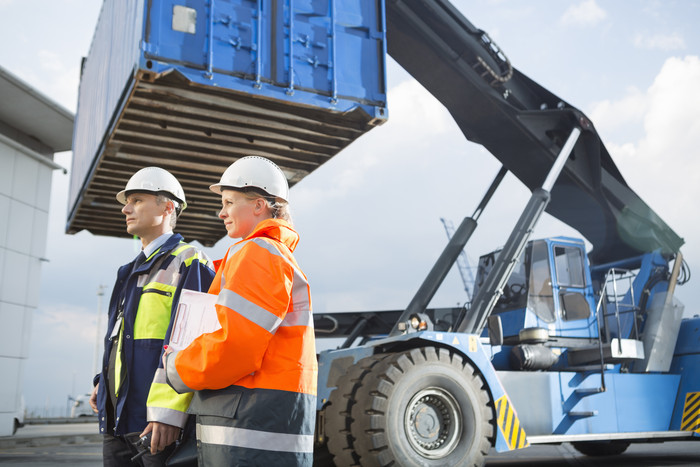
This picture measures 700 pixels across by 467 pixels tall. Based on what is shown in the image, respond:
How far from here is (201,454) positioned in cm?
208

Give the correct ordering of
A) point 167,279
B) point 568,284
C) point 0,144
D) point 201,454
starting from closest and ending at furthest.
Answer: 1. point 201,454
2. point 167,279
3. point 568,284
4. point 0,144

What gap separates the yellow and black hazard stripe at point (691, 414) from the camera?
7.11 m

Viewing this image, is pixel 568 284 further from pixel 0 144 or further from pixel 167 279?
pixel 0 144

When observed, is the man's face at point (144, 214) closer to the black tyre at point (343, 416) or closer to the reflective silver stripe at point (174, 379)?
the reflective silver stripe at point (174, 379)

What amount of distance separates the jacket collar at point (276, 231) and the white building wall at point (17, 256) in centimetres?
1372

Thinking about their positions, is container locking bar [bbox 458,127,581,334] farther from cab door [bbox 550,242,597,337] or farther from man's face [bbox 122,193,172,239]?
man's face [bbox 122,193,172,239]

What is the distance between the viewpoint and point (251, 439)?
1979mm

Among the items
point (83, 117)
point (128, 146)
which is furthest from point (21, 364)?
point (128, 146)

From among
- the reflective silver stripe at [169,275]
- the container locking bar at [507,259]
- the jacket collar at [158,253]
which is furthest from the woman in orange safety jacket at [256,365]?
the container locking bar at [507,259]

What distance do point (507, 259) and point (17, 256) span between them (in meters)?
12.0

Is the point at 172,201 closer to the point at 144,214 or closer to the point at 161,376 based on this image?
the point at 144,214

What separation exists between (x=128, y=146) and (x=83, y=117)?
3347 mm

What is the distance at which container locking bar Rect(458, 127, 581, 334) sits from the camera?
20.9 feet

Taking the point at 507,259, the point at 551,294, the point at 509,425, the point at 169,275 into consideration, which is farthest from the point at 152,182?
the point at 551,294
